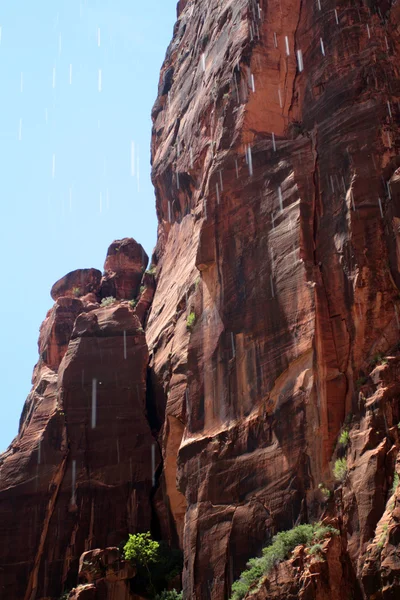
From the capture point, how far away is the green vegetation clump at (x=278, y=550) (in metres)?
23.7

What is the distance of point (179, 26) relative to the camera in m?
55.2

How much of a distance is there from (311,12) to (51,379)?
84.2 feet

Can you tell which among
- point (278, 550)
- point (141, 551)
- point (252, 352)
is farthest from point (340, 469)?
point (141, 551)

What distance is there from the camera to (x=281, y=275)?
97.3ft

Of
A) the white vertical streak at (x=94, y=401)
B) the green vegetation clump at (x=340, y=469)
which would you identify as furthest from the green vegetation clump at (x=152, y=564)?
the green vegetation clump at (x=340, y=469)

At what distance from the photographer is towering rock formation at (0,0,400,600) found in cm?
2542

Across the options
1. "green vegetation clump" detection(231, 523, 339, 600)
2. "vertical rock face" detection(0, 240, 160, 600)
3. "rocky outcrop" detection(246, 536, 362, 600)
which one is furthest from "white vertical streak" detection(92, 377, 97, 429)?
"rocky outcrop" detection(246, 536, 362, 600)

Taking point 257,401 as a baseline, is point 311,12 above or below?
above

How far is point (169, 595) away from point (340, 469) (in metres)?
12.2

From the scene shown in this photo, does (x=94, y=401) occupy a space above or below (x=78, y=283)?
→ below

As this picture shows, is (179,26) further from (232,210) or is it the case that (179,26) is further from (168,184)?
(232,210)

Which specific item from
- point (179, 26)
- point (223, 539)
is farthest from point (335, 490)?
point (179, 26)

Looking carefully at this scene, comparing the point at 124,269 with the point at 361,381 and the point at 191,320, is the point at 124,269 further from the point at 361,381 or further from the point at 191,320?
the point at 361,381

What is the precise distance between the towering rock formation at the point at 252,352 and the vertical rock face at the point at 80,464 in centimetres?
10
